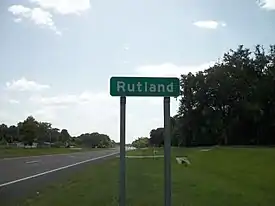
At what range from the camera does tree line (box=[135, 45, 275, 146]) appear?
7406 cm

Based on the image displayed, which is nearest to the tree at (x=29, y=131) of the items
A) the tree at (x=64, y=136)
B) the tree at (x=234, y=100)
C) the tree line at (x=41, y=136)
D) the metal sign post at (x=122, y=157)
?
the tree line at (x=41, y=136)

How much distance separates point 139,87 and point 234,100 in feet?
241

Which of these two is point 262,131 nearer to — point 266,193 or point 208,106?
point 208,106

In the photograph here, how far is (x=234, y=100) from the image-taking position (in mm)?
77812

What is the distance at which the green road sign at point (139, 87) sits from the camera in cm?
593

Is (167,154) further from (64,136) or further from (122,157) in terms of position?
(64,136)

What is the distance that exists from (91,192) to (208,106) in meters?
67.2

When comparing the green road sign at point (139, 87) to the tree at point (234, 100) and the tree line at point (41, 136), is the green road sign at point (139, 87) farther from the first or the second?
the tree line at point (41, 136)

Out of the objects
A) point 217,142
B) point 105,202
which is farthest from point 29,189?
point 217,142

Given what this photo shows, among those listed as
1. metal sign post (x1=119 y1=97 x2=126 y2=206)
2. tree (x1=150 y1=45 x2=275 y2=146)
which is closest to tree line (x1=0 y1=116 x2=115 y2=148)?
tree (x1=150 y1=45 x2=275 y2=146)

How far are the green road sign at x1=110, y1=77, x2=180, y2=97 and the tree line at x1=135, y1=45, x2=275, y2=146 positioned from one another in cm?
6799

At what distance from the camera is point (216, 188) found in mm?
14461

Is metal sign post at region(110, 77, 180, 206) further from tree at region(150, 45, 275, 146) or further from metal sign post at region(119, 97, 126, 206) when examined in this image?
tree at region(150, 45, 275, 146)

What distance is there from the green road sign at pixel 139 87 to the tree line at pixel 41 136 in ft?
358
